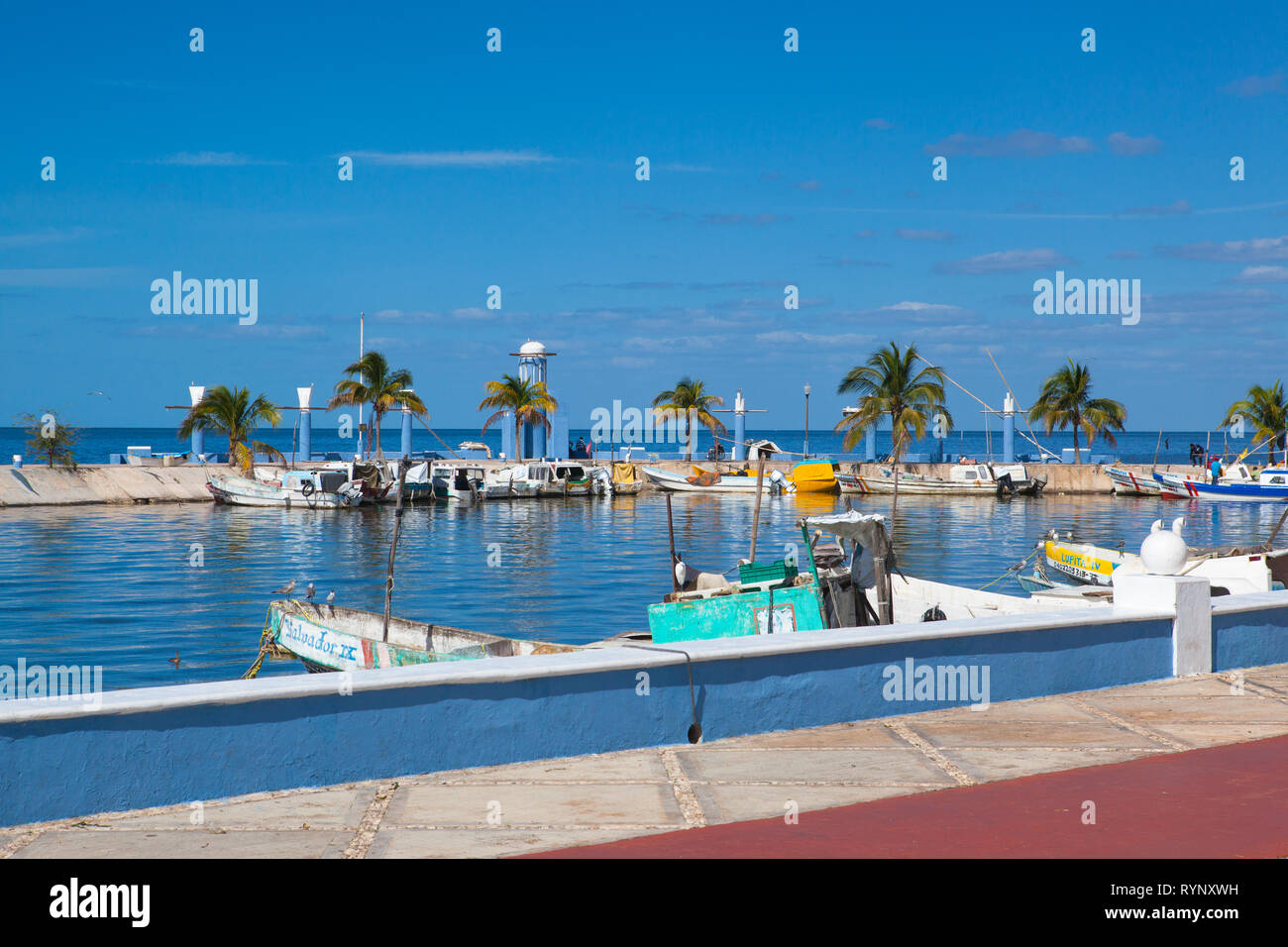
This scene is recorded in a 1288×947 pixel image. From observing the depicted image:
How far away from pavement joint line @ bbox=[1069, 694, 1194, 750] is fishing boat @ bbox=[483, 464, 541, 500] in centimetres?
A: 5321

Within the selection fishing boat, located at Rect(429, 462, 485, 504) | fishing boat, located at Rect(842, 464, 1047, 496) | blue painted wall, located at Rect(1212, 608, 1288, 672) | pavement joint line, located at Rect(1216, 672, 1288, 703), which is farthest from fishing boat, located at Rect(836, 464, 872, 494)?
pavement joint line, located at Rect(1216, 672, 1288, 703)

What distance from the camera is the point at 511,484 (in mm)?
62219

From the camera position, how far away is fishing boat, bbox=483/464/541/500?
6184 centimetres

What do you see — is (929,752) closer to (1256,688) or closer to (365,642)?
(1256,688)

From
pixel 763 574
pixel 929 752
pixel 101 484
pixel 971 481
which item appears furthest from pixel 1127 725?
pixel 971 481

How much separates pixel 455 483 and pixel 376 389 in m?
8.49

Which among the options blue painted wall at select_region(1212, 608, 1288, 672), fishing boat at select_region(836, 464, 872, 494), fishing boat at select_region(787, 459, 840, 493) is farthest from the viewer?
fishing boat at select_region(787, 459, 840, 493)

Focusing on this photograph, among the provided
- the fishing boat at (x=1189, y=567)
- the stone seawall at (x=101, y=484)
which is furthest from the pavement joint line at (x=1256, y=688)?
the stone seawall at (x=101, y=484)

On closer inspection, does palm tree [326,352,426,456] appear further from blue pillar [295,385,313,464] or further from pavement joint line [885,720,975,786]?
pavement joint line [885,720,975,786]

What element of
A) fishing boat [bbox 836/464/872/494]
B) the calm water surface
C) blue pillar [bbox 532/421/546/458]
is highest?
blue pillar [bbox 532/421/546/458]
